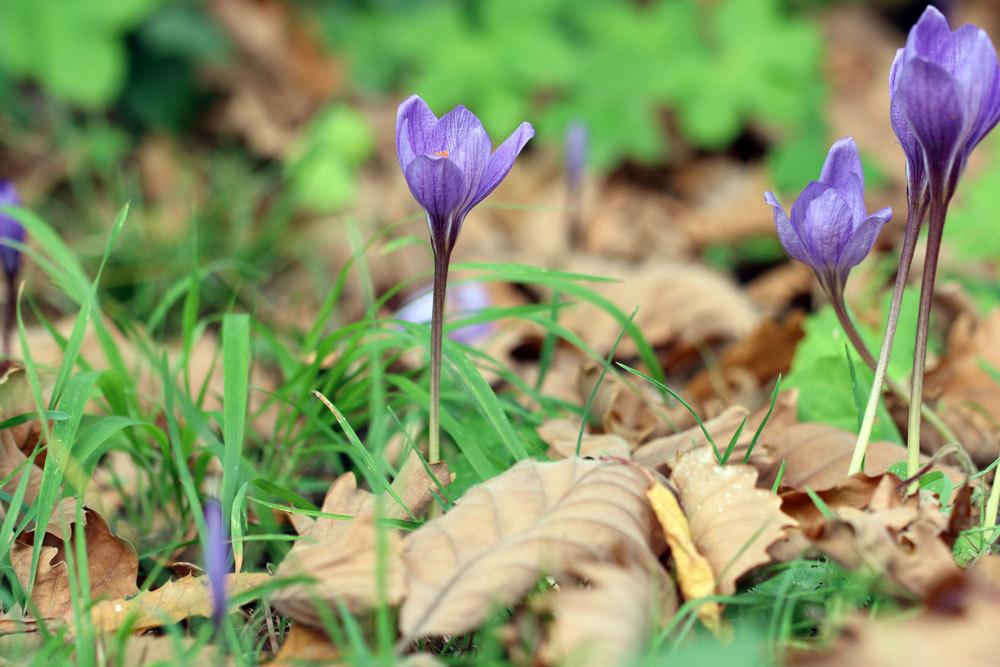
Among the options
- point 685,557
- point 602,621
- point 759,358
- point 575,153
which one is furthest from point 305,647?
point 575,153

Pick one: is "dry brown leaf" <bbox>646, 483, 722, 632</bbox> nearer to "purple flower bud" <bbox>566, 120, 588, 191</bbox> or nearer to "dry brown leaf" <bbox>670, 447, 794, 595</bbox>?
"dry brown leaf" <bbox>670, 447, 794, 595</bbox>

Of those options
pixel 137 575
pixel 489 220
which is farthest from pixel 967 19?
pixel 137 575

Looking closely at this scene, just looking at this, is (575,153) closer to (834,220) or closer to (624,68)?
(624,68)

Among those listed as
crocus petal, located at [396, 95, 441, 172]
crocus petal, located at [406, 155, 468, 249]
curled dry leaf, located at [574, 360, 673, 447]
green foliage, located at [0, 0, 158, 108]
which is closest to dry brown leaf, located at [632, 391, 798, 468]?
curled dry leaf, located at [574, 360, 673, 447]

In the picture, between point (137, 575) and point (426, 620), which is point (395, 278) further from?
point (426, 620)

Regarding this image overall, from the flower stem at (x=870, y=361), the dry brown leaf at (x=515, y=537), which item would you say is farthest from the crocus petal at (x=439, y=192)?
the flower stem at (x=870, y=361)

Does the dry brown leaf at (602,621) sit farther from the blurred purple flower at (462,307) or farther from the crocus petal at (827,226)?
the blurred purple flower at (462,307)
